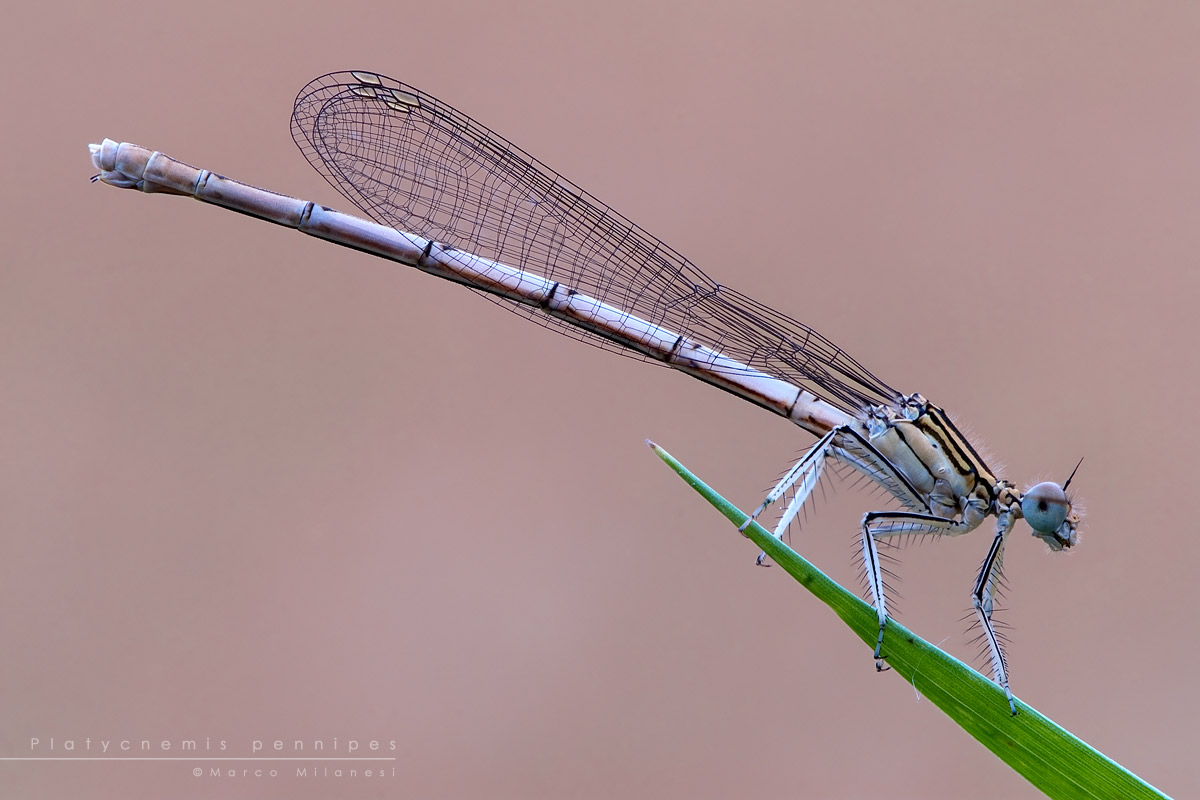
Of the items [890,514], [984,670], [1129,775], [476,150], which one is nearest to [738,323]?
[890,514]

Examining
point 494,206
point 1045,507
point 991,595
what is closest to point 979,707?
point 991,595

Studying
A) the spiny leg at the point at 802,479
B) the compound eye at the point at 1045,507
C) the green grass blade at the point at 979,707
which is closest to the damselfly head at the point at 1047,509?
the compound eye at the point at 1045,507

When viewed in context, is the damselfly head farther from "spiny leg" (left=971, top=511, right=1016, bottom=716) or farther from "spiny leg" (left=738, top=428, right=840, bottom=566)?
"spiny leg" (left=738, top=428, right=840, bottom=566)

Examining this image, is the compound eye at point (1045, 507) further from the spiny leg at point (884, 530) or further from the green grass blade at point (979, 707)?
the green grass blade at point (979, 707)

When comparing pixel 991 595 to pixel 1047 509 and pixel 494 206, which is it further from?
pixel 494 206

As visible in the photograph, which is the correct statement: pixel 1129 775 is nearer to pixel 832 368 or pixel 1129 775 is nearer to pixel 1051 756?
pixel 1051 756
